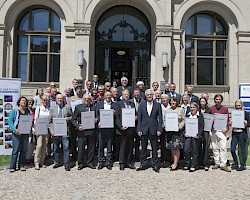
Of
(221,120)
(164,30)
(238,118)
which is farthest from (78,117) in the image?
(164,30)

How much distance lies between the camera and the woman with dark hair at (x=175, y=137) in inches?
344

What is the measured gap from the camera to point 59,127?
8703 millimetres

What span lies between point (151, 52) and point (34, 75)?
5.98 m

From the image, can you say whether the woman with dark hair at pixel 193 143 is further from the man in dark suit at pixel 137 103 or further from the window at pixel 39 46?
the window at pixel 39 46

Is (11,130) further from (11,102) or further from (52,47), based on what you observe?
(52,47)

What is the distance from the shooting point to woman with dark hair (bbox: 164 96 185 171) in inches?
344

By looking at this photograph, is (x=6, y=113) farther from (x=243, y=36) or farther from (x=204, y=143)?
(x=243, y=36)

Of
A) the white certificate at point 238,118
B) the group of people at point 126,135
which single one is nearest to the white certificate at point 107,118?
the group of people at point 126,135

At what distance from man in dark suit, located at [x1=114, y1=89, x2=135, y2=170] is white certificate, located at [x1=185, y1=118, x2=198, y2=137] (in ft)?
5.06

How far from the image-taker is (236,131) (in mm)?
9008

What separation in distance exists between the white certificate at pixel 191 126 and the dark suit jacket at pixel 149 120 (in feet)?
2.55

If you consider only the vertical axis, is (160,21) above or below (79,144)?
above

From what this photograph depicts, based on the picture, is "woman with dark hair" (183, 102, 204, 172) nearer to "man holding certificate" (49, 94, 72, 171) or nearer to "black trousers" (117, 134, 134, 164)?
"black trousers" (117, 134, 134, 164)

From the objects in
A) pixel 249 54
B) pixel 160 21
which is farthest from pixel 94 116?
pixel 249 54
